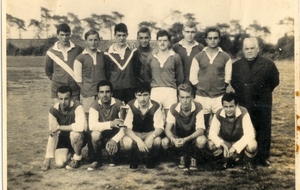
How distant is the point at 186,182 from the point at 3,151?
97 centimetres

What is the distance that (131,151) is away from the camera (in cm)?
178

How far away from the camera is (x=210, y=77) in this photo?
5.89ft

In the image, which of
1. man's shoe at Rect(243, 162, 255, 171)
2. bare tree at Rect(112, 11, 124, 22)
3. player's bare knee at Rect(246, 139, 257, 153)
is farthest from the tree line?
man's shoe at Rect(243, 162, 255, 171)

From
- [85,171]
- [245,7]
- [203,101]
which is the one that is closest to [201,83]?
[203,101]

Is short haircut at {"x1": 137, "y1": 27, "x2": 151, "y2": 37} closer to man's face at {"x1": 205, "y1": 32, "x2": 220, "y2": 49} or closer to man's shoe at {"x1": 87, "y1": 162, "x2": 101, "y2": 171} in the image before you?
man's face at {"x1": 205, "y1": 32, "x2": 220, "y2": 49}

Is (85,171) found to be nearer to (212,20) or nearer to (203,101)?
(203,101)

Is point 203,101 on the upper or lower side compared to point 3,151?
upper

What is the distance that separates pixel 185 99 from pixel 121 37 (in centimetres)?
47

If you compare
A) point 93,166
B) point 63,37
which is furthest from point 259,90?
point 63,37

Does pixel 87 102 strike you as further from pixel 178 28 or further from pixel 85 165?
pixel 178 28

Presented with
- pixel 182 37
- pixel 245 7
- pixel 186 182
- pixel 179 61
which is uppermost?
pixel 245 7

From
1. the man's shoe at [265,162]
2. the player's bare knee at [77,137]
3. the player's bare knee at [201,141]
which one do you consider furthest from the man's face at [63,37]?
the man's shoe at [265,162]

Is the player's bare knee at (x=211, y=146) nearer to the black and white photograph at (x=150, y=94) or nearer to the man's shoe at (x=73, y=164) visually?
the black and white photograph at (x=150, y=94)

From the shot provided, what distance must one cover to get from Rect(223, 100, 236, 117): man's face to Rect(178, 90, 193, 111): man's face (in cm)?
18
